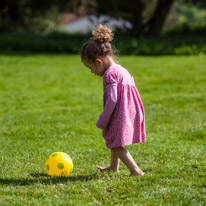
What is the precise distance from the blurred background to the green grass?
594cm

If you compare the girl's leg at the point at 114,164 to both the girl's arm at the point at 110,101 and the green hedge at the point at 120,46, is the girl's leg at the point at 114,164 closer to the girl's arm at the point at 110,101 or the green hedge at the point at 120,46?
the girl's arm at the point at 110,101

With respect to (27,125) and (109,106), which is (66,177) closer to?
(109,106)

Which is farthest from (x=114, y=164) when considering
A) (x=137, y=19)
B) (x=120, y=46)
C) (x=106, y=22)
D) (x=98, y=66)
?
(x=137, y=19)

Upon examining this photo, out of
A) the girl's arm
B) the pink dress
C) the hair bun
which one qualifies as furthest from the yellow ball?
the hair bun

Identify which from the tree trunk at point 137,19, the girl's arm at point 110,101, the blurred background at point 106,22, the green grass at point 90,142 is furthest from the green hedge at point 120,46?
the girl's arm at point 110,101

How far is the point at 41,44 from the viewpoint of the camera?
1952 centimetres

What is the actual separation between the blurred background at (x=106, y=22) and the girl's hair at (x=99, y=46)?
1157cm

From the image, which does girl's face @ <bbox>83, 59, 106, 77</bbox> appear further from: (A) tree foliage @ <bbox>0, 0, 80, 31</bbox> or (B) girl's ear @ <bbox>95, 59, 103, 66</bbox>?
(A) tree foliage @ <bbox>0, 0, 80, 31</bbox>

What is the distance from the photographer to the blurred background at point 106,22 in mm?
18562

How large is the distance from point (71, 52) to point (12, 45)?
3.02 meters

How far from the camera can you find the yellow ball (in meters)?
4.15

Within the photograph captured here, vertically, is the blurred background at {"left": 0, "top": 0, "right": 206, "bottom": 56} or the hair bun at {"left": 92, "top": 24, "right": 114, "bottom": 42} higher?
the blurred background at {"left": 0, "top": 0, "right": 206, "bottom": 56}

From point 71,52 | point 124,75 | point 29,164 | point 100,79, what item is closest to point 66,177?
point 29,164

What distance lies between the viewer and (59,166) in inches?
163
